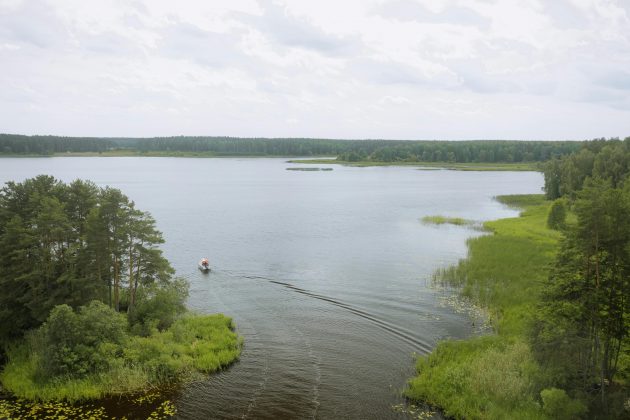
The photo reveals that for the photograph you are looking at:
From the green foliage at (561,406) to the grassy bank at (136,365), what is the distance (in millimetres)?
18149

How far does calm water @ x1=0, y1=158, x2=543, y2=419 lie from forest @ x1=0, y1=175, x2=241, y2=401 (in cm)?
341

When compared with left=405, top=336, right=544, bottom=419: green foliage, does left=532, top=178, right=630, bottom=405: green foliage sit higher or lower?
higher

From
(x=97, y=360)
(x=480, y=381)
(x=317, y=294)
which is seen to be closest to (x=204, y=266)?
(x=317, y=294)

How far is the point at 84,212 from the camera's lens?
36.1 m

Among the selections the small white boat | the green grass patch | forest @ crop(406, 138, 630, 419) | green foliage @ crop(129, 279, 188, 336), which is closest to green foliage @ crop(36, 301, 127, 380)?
green foliage @ crop(129, 279, 188, 336)

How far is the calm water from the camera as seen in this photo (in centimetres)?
2669

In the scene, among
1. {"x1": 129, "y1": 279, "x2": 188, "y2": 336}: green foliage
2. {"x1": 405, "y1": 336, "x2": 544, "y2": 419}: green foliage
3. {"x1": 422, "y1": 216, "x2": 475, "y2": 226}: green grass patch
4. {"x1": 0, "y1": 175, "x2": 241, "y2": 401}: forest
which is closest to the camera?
{"x1": 405, "y1": 336, "x2": 544, "y2": 419}: green foliage

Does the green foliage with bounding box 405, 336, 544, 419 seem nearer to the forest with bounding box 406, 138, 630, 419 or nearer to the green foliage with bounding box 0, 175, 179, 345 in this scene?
the forest with bounding box 406, 138, 630, 419

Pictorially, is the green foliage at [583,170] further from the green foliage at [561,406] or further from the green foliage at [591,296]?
the green foliage at [561,406]

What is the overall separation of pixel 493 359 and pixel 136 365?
20912 mm

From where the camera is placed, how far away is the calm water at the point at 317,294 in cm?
2669

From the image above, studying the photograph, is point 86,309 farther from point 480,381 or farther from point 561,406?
point 561,406

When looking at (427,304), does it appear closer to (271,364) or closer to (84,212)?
(271,364)

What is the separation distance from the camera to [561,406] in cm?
2217
